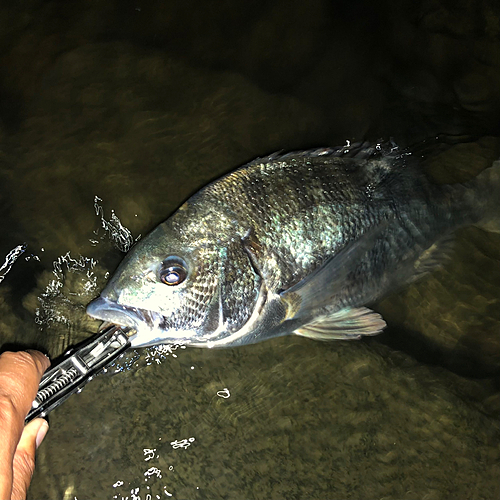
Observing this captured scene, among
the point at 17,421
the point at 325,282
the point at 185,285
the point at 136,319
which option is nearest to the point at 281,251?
the point at 325,282

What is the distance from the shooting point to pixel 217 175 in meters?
3.47

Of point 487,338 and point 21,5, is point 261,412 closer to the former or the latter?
point 487,338

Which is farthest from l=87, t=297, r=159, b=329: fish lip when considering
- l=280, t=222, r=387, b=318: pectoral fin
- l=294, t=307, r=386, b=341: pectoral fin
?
Result: l=294, t=307, r=386, b=341: pectoral fin

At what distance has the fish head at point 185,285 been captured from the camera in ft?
6.50

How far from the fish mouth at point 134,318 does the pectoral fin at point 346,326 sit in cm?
91

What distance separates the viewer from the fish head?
78.0 inches

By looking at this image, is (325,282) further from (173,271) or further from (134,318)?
(134,318)

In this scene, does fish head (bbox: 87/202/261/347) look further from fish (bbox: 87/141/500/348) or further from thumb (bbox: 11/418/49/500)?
thumb (bbox: 11/418/49/500)

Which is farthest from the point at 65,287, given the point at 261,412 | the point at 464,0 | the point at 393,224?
the point at 464,0

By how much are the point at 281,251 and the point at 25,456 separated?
4.98 ft

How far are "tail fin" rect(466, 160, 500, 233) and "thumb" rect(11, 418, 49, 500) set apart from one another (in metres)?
3.00

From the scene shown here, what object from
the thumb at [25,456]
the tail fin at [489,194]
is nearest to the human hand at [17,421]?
the thumb at [25,456]

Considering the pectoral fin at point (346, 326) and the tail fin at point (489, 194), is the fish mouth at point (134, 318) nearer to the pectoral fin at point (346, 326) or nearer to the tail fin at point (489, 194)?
the pectoral fin at point (346, 326)

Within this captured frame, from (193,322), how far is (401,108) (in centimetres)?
289
